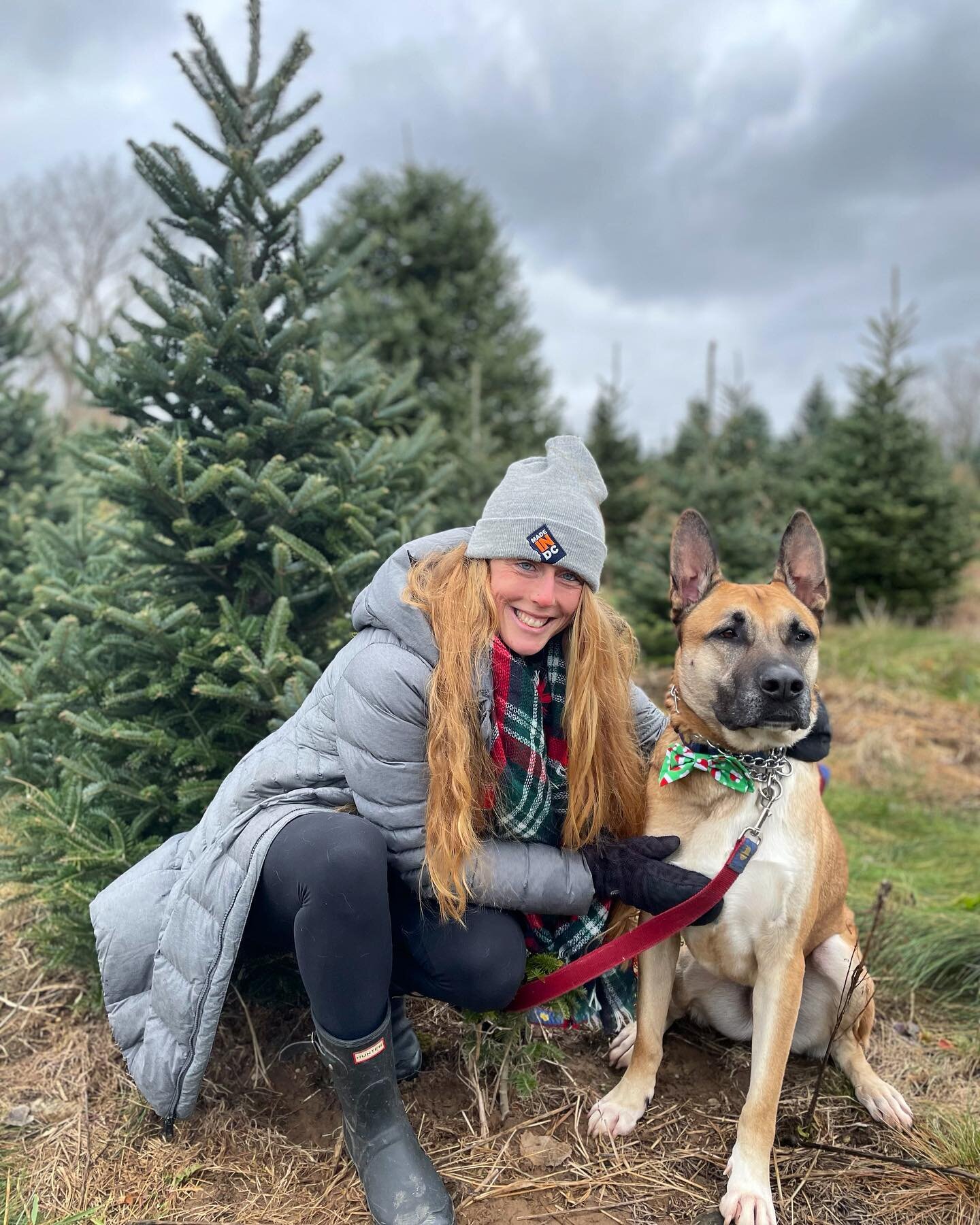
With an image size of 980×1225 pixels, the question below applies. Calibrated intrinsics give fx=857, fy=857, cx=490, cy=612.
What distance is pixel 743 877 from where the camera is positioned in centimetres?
238

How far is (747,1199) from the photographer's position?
219cm

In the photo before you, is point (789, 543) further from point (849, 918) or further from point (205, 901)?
point (205, 901)

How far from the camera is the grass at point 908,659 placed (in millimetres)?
8336

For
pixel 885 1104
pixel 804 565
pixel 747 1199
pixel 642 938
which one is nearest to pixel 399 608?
pixel 642 938

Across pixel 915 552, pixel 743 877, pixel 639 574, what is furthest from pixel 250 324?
pixel 915 552

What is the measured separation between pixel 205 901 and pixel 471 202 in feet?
37.5

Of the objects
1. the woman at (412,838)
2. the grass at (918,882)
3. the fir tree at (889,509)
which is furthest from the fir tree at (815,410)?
the woman at (412,838)

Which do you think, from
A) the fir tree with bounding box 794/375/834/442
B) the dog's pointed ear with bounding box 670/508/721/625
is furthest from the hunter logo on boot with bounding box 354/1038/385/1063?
the fir tree with bounding box 794/375/834/442

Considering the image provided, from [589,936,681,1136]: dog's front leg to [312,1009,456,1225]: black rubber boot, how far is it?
0.56 m

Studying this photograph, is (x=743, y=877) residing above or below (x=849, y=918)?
above

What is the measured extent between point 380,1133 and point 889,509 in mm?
9857

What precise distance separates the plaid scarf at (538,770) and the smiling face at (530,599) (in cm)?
6

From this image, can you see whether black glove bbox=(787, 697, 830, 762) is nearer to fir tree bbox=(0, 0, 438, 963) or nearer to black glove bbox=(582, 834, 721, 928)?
black glove bbox=(582, 834, 721, 928)

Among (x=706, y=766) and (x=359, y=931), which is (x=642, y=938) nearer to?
(x=706, y=766)
